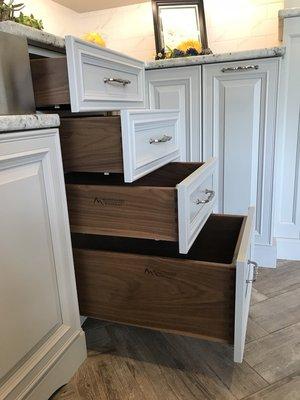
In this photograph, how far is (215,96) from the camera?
5.08 feet

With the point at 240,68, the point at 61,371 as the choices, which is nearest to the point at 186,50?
the point at 240,68

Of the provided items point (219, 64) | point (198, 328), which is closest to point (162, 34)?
point (219, 64)

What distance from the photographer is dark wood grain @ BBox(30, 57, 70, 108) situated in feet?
2.90

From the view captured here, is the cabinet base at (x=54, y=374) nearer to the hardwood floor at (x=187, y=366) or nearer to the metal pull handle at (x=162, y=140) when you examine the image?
the hardwood floor at (x=187, y=366)

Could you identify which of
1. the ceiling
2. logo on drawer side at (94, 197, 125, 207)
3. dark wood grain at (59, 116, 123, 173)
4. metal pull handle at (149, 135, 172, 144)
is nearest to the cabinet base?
logo on drawer side at (94, 197, 125, 207)

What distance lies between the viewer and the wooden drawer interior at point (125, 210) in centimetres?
85

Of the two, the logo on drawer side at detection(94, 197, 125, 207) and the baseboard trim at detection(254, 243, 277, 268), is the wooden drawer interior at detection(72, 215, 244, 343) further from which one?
the baseboard trim at detection(254, 243, 277, 268)

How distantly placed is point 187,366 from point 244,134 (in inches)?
39.9

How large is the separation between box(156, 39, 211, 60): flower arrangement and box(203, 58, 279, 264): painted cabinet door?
0.74ft

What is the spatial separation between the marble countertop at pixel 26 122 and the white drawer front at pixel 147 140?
0.18 metres

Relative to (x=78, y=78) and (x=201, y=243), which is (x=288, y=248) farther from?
(x=78, y=78)

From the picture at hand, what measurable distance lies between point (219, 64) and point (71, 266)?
1.10 m

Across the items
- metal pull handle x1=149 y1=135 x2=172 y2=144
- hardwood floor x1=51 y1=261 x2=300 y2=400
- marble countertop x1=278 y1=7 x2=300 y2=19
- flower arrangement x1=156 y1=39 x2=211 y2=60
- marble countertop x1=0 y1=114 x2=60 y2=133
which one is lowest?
hardwood floor x1=51 y1=261 x2=300 y2=400

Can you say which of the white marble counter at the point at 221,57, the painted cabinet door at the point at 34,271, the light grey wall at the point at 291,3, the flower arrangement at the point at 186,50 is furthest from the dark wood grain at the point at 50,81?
the light grey wall at the point at 291,3
